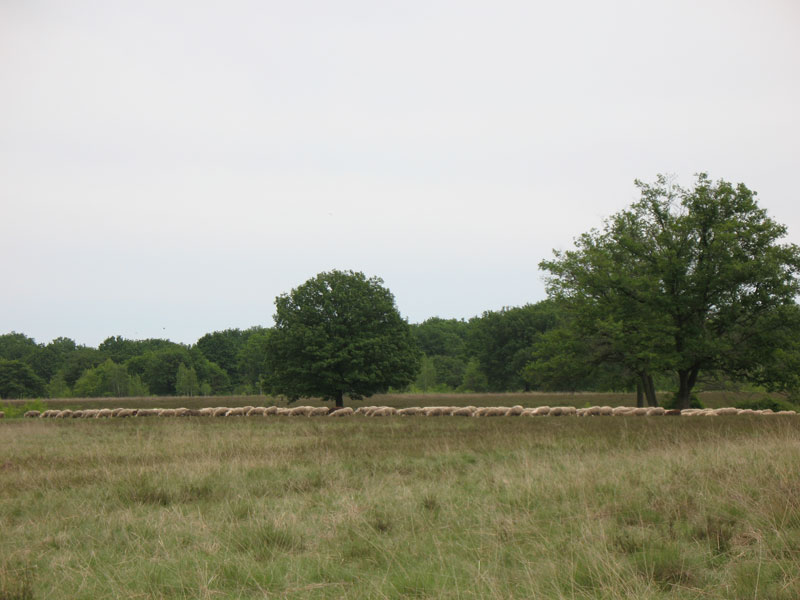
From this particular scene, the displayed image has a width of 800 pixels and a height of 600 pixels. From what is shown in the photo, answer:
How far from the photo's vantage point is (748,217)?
31656 millimetres

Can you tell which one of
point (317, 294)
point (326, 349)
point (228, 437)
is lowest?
point (228, 437)

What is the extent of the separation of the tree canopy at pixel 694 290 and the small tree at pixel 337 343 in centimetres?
1355

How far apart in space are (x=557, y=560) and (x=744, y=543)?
1.78m

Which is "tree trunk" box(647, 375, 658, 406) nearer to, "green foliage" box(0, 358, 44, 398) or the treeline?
the treeline

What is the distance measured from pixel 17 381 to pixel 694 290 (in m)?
105

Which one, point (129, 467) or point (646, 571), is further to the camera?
point (129, 467)

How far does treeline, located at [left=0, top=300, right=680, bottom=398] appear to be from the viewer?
2977 inches

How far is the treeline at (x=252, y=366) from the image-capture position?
248 ft

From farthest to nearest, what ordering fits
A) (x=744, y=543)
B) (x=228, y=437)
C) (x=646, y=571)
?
(x=228, y=437) < (x=744, y=543) < (x=646, y=571)

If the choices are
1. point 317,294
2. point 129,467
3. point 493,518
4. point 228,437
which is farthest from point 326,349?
point 493,518

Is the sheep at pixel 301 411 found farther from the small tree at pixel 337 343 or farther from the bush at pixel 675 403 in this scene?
the bush at pixel 675 403

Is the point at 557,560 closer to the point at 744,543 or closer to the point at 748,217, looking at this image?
the point at 744,543

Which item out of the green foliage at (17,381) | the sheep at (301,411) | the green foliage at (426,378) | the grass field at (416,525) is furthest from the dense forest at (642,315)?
the green foliage at (17,381)

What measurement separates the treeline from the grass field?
27067mm
